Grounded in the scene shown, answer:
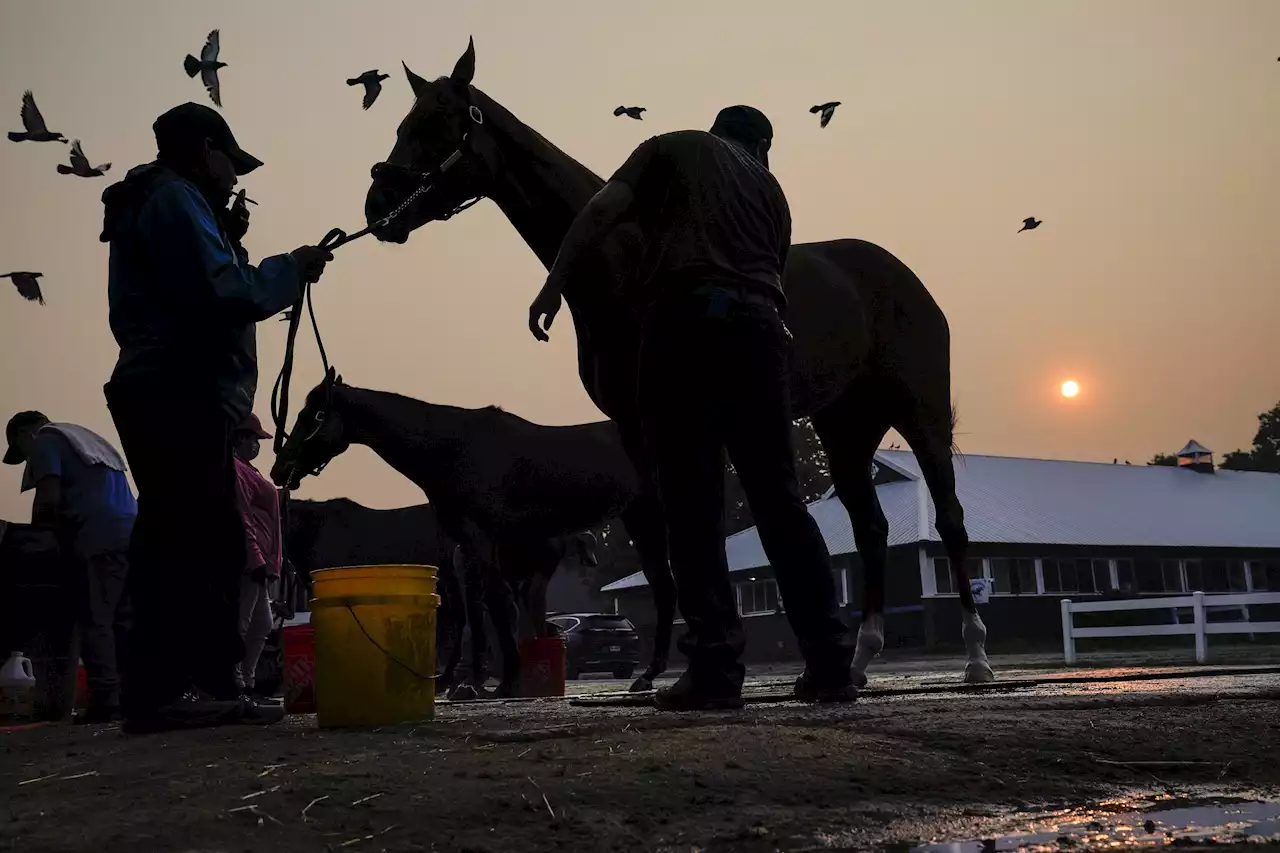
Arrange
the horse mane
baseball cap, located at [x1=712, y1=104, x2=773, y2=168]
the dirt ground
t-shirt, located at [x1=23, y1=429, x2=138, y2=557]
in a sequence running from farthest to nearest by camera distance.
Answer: t-shirt, located at [x1=23, y1=429, x2=138, y2=557] < the horse mane < baseball cap, located at [x1=712, y1=104, x2=773, y2=168] < the dirt ground

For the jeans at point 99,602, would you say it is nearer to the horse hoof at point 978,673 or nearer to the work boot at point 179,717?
the work boot at point 179,717

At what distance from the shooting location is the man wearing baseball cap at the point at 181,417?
17.0ft

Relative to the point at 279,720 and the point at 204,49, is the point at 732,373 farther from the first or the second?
the point at 204,49

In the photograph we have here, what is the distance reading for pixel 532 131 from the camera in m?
6.98

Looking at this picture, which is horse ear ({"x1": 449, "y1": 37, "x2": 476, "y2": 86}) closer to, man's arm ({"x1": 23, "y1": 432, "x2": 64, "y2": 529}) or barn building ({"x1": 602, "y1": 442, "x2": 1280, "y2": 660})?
→ man's arm ({"x1": 23, "y1": 432, "x2": 64, "y2": 529})

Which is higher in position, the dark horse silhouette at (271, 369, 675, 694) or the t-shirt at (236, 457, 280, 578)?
the dark horse silhouette at (271, 369, 675, 694)

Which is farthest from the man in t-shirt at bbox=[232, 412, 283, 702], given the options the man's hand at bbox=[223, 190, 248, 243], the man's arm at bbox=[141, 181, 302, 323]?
the man's arm at bbox=[141, 181, 302, 323]

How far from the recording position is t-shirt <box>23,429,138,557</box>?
26.0 feet

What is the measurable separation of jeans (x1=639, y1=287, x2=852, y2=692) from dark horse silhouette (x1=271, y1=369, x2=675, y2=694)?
613 cm

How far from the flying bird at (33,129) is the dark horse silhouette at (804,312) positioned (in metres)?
3.35

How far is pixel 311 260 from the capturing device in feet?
17.9

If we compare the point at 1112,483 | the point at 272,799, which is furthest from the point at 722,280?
the point at 1112,483

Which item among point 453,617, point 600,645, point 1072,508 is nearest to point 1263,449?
point 1072,508

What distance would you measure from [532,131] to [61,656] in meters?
4.43
